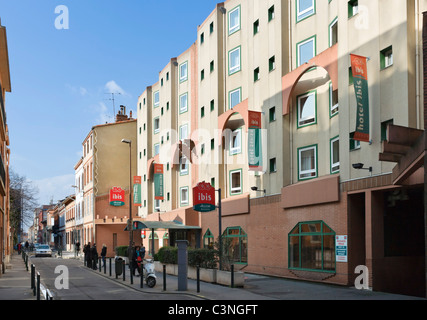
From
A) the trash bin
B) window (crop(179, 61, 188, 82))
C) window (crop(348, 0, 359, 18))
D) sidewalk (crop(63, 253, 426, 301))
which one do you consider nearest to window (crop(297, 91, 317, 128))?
window (crop(348, 0, 359, 18))

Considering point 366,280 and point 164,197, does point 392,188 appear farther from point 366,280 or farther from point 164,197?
point 164,197

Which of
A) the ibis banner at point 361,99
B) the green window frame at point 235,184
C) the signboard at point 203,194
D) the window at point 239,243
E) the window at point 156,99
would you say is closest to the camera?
the ibis banner at point 361,99

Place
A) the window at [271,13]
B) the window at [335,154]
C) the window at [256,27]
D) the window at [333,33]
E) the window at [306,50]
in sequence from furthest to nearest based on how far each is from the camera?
the window at [256,27]
the window at [271,13]
the window at [306,50]
the window at [333,33]
the window at [335,154]

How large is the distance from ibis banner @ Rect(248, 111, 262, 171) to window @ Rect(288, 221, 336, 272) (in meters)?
4.47

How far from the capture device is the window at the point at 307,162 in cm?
2445

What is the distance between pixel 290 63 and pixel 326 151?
18.6 ft

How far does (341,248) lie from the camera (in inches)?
826

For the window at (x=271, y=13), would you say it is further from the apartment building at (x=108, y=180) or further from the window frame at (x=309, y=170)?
the apartment building at (x=108, y=180)

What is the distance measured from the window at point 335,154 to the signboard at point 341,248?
3.02 meters

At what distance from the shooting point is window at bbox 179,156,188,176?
137 feet

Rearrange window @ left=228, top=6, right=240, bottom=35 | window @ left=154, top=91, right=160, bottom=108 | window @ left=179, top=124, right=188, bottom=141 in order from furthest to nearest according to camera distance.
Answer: window @ left=154, top=91, right=160, bottom=108 < window @ left=179, top=124, right=188, bottom=141 < window @ left=228, top=6, right=240, bottom=35

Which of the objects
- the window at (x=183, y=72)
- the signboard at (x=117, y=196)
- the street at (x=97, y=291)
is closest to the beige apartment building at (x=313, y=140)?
the window at (x=183, y=72)

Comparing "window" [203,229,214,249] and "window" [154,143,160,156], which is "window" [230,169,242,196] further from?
"window" [154,143,160,156]
